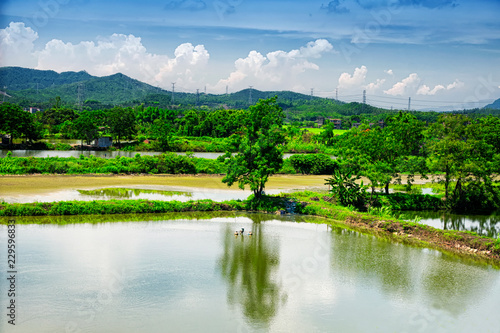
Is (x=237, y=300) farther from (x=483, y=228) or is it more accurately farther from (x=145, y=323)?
(x=483, y=228)

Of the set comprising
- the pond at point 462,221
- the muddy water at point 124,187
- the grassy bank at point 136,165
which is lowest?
the pond at point 462,221

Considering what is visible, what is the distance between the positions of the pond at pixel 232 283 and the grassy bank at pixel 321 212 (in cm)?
149

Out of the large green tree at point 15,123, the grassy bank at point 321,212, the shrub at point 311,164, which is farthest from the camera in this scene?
the large green tree at point 15,123

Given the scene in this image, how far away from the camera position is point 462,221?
33.8m

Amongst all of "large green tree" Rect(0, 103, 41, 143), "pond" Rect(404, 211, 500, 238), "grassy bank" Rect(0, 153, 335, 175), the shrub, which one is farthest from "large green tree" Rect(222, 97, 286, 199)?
"large green tree" Rect(0, 103, 41, 143)

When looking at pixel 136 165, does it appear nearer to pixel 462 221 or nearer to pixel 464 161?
pixel 464 161

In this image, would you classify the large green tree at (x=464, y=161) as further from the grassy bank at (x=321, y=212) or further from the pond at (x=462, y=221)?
the grassy bank at (x=321, y=212)

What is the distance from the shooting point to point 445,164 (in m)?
35.8

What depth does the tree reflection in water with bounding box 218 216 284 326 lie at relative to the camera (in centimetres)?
1656

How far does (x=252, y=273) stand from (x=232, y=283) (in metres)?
1.54

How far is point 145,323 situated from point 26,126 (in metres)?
63.8

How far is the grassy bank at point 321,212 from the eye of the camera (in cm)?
2441

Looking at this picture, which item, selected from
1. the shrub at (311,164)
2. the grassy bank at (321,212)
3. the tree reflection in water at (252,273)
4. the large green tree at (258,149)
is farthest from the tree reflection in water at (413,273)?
the shrub at (311,164)

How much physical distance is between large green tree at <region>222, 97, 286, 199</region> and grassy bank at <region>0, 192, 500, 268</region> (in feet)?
6.19
